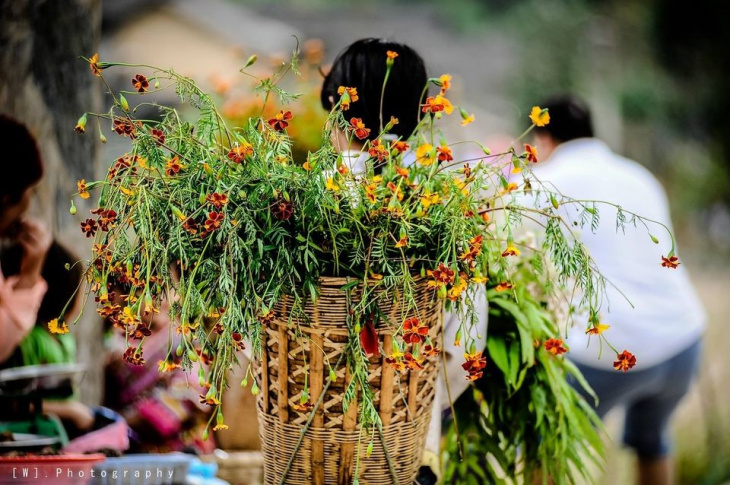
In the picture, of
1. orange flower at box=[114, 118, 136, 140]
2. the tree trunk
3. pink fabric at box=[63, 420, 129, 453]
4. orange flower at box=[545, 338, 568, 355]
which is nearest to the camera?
orange flower at box=[114, 118, 136, 140]

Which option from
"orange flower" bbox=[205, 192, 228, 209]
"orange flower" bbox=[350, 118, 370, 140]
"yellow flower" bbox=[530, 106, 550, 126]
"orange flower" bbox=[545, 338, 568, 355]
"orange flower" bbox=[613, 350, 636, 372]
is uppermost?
"yellow flower" bbox=[530, 106, 550, 126]

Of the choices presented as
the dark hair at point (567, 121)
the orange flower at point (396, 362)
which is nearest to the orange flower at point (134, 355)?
the orange flower at point (396, 362)

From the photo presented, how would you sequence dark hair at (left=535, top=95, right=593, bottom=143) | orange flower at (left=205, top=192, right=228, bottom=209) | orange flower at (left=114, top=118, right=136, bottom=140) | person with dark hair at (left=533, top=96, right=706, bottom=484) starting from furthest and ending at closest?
dark hair at (left=535, top=95, right=593, bottom=143) → person with dark hair at (left=533, top=96, right=706, bottom=484) → orange flower at (left=114, top=118, right=136, bottom=140) → orange flower at (left=205, top=192, right=228, bottom=209)

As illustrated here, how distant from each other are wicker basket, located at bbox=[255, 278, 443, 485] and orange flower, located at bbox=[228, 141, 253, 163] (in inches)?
11.2

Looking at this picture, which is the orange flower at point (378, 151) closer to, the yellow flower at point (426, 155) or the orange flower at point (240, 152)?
the yellow flower at point (426, 155)

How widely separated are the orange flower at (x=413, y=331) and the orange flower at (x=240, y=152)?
0.43 m

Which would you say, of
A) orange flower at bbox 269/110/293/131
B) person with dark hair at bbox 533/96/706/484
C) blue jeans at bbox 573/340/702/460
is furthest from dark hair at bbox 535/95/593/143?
orange flower at bbox 269/110/293/131

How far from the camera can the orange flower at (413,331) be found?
1.43 m

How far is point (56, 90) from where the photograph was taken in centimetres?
252

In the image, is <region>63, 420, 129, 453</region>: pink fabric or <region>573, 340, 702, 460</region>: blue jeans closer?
<region>63, 420, 129, 453</region>: pink fabric

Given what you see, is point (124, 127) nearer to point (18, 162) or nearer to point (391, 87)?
point (391, 87)

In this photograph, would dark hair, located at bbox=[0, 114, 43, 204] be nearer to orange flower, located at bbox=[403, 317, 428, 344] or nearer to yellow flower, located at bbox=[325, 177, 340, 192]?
yellow flower, located at bbox=[325, 177, 340, 192]

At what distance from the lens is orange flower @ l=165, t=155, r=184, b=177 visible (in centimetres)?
149

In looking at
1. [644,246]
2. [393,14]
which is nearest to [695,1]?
→ [644,246]
